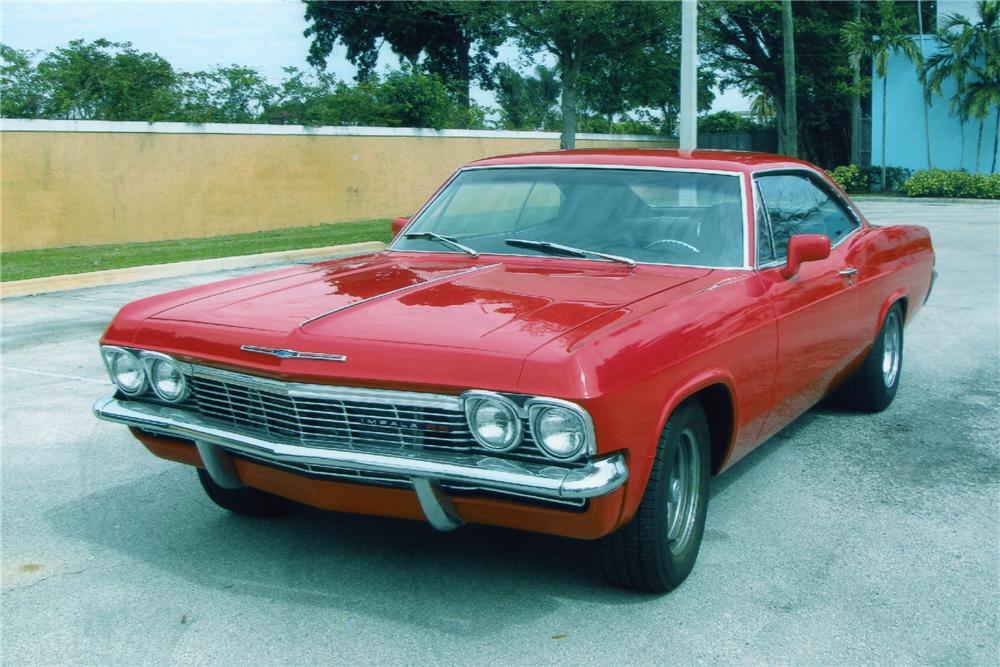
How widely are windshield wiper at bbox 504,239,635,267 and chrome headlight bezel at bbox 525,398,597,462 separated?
1404 mm

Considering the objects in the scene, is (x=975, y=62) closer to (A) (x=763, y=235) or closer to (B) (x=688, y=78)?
(B) (x=688, y=78)

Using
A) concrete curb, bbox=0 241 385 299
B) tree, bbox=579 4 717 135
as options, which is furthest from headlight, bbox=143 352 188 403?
tree, bbox=579 4 717 135

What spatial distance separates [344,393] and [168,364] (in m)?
0.88

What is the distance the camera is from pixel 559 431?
3107 mm

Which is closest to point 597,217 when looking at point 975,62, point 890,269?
point 890,269

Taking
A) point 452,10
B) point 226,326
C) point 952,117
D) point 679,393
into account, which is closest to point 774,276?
point 679,393

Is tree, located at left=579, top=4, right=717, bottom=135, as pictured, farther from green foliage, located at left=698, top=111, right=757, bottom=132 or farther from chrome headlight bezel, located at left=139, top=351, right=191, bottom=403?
chrome headlight bezel, located at left=139, top=351, right=191, bottom=403

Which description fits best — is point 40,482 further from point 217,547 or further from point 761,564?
point 761,564

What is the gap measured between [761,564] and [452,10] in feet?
75.2

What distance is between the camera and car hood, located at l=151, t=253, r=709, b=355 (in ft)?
11.1

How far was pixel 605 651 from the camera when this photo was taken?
324 cm

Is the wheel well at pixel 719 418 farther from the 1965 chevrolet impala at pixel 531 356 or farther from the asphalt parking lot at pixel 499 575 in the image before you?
the asphalt parking lot at pixel 499 575

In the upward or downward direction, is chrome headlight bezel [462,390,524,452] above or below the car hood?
below

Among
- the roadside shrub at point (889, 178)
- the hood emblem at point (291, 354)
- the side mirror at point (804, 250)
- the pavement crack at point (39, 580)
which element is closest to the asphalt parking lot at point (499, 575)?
the pavement crack at point (39, 580)
